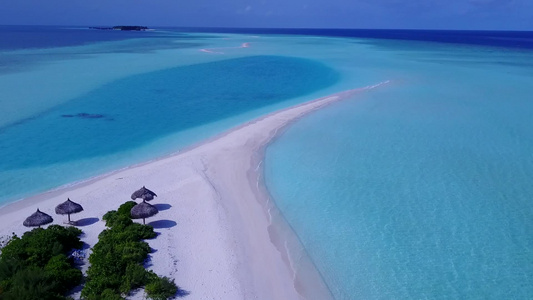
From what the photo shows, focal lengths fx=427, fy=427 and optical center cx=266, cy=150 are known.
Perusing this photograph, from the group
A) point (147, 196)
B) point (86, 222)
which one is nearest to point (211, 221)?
point (147, 196)

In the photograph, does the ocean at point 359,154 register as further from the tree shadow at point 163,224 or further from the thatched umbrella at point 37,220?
the tree shadow at point 163,224

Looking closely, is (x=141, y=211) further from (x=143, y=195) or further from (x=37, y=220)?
(x=37, y=220)

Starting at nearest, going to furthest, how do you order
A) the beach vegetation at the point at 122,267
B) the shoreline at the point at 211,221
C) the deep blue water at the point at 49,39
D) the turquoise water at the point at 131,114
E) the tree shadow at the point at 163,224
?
the beach vegetation at the point at 122,267
the shoreline at the point at 211,221
the tree shadow at the point at 163,224
the turquoise water at the point at 131,114
the deep blue water at the point at 49,39

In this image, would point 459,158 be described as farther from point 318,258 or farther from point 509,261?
point 318,258

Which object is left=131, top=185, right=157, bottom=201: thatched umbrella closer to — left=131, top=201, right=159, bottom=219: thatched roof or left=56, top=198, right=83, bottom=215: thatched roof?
left=131, top=201, right=159, bottom=219: thatched roof

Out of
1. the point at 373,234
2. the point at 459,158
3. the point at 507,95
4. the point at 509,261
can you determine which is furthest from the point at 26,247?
the point at 507,95

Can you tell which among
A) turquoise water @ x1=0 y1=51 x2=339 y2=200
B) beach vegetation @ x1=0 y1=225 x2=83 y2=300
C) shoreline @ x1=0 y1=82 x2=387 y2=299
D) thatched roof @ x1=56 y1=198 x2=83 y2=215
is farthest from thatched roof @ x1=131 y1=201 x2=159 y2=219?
turquoise water @ x1=0 y1=51 x2=339 y2=200

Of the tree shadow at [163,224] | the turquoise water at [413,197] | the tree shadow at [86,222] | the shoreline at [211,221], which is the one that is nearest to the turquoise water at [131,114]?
the shoreline at [211,221]
